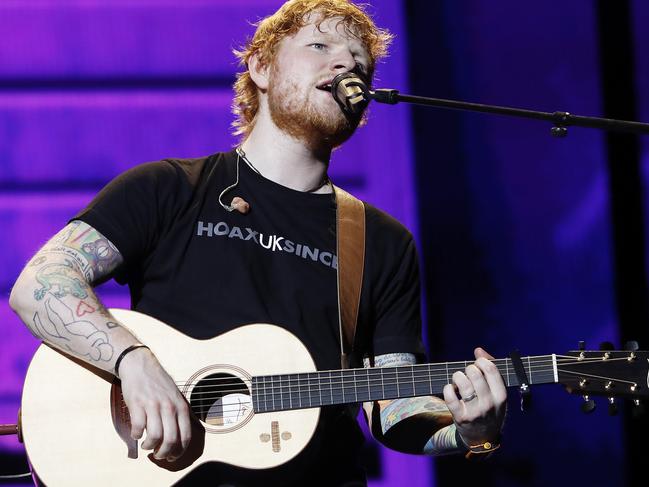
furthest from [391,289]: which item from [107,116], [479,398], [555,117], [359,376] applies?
[107,116]

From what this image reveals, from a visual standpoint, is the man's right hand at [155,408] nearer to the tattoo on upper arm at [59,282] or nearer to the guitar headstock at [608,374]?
the tattoo on upper arm at [59,282]

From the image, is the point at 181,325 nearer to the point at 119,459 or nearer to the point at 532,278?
the point at 119,459

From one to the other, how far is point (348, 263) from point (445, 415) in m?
0.53

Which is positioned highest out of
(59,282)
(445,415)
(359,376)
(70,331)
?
(59,282)

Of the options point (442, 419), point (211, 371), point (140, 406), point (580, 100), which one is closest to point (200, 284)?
point (211, 371)

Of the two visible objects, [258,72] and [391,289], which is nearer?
[391,289]

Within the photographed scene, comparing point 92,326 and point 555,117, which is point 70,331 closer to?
point 92,326

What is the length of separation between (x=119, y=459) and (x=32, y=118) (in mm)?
1815

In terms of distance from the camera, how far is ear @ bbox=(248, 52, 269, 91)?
2.92 m

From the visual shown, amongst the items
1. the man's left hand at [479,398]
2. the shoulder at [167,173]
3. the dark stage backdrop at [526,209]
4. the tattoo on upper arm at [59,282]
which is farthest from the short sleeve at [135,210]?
the dark stage backdrop at [526,209]

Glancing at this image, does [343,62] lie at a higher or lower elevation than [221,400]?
higher

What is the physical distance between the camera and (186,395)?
2.18 meters

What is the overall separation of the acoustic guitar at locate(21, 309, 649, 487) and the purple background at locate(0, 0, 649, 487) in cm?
130

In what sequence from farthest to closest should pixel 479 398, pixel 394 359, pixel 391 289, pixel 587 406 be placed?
pixel 391 289, pixel 394 359, pixel 479 398, pixel 587 406
